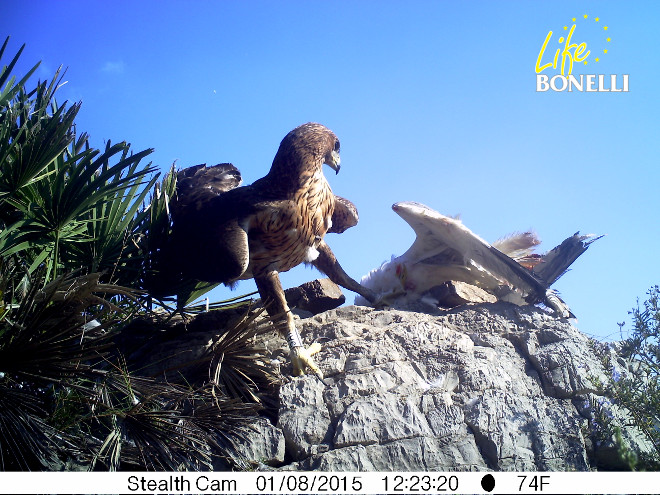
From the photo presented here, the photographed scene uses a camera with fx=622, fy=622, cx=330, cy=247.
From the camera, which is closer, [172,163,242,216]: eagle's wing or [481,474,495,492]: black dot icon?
[481,474,495,492]: black dot icon

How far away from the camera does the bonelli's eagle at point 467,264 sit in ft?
19.1

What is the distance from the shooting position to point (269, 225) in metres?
5.43

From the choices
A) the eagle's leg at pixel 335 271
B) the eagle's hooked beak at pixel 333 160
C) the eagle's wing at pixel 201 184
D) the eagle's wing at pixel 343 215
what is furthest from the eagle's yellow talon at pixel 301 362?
the eagle's hooked beak at pixel 333 160

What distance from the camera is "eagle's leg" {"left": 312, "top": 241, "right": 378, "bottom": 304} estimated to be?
635 centimetres

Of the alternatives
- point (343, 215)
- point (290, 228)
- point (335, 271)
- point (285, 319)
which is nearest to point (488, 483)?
point (285, 319)

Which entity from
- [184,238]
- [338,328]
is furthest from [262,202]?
[338,328]

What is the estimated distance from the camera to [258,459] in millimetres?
4238

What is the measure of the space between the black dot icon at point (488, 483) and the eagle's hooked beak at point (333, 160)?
11.3 ft

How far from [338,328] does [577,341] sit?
2053 millimetres

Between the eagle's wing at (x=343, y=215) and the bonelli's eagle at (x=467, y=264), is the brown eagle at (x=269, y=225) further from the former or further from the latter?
the bonelli's eagle at (x=467, y=264)

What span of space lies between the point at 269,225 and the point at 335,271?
1.25 meters

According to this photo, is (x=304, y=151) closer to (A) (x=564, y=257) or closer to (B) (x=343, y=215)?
(B) (x=343, y=215)

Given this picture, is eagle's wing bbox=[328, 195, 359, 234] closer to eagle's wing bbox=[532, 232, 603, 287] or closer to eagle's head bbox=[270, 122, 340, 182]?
eagle's head bbox=[270, 122, 340, 182]

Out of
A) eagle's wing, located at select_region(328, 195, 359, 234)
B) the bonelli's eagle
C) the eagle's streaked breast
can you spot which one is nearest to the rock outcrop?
the bonelli's eagle
